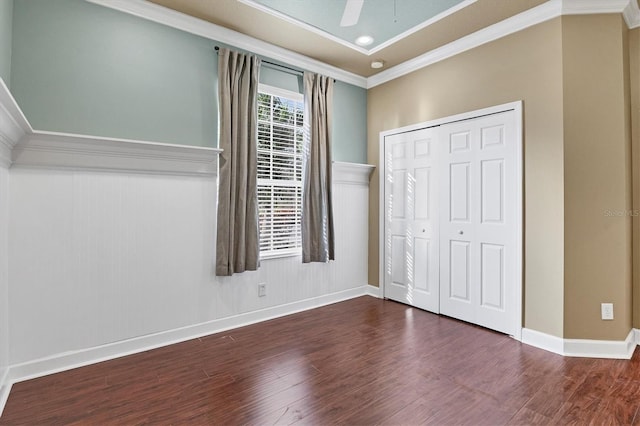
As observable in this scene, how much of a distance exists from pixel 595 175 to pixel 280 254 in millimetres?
2929

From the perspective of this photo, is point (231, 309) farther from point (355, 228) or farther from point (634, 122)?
point (634, 122)

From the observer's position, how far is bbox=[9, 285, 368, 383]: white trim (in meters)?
2.32

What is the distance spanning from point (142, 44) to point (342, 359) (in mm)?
3077

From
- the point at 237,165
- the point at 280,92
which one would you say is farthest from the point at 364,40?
the point at 237,165

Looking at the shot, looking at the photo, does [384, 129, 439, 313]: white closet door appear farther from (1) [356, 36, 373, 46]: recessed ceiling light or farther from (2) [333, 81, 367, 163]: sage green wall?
(1) [356, 36, 373, 46]: recessed ceiling light

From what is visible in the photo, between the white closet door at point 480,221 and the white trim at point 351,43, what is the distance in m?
1.01

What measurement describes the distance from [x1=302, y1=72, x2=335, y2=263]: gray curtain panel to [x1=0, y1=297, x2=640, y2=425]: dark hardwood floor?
1075 millimetres

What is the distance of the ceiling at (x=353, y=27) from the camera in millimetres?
2773

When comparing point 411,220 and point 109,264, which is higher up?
point 411,220

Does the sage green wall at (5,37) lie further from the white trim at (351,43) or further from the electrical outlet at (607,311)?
the electrical outlet at (607,311)

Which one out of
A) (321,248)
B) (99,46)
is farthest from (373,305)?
(99,46)

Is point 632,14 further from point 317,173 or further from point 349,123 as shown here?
point 317,173

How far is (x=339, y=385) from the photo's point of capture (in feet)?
7.32

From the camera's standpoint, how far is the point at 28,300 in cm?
230
